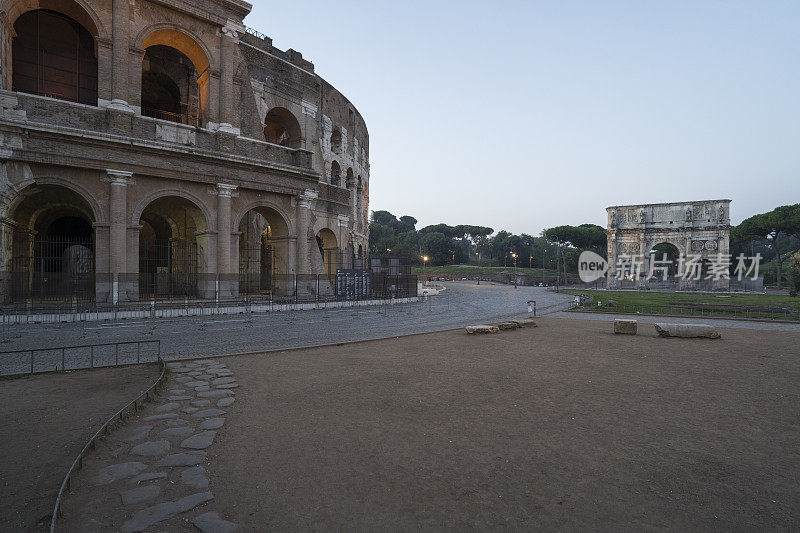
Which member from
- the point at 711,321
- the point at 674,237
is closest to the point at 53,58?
the point at 711,321

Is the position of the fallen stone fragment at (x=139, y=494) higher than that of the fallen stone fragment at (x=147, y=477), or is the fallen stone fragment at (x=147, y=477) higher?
the fallen stone fragment at (x=147, y=477)

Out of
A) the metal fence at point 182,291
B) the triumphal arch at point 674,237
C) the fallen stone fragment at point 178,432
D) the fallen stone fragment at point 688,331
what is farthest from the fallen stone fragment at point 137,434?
the triumphal arch at point 674,237

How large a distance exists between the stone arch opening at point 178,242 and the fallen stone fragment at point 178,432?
16585 millimetres

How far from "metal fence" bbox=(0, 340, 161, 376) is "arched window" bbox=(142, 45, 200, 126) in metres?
17.6

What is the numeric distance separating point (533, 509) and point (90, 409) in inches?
229

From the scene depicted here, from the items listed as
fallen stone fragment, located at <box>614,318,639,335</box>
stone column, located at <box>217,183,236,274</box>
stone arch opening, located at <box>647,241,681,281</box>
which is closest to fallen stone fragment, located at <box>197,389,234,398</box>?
fallen stone fragment, located at <box>614,318,639,335</box>

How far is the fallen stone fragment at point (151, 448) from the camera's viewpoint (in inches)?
163

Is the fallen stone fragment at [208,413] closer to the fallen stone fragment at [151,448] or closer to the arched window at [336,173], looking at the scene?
the fallen stone fragment at [151,448]

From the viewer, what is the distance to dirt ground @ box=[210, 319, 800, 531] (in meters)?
3.24

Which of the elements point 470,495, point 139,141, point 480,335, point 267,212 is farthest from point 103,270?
point 470,495

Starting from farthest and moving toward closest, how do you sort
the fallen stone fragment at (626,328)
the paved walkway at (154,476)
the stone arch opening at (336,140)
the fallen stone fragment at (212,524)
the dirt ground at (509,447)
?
1. the stone arch opening at (336,140)
2. the fallen stone fragment at (626,328)
3. the dirt ground at (509,447)
4. the paved walkway at (154,476)
5. the fallen stone fragment at (212,524)

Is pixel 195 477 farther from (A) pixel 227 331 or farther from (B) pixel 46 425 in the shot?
(A) pixel 227 331

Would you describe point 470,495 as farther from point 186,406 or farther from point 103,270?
point 103,270

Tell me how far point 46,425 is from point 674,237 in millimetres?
67971
